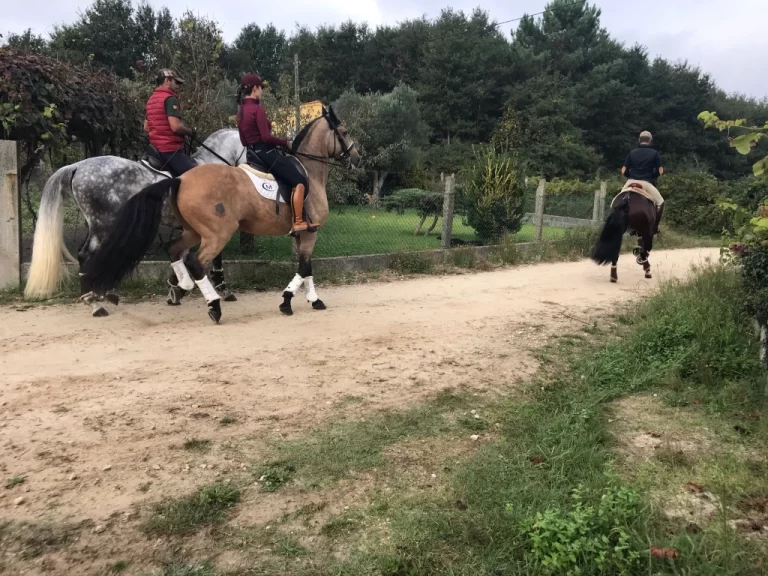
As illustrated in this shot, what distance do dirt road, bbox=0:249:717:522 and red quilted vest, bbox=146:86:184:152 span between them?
193 cm

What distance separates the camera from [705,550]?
2.35 meters

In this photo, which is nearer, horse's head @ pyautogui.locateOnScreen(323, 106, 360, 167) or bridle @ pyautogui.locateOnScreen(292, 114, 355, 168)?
bridle @ pyautogui.locateOnScreen(292, 114, 355, 168)

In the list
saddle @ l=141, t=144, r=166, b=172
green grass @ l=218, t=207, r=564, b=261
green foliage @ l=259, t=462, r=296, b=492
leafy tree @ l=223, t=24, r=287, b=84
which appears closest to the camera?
green foliage @ l=259, t=462, r=296, b=492

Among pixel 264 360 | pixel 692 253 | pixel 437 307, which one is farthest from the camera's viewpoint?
pixel 692 253


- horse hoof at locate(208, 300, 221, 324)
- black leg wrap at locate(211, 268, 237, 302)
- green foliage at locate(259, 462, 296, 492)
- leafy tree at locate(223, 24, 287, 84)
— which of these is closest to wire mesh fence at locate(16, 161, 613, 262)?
black leg wrap at locate(211, 268, 237, 302)

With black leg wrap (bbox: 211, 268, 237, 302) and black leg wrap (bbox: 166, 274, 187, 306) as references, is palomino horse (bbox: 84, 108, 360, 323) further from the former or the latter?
black leg wrap (bbox: 211, 268, 237, 302)

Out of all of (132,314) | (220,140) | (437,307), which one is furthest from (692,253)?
(132,314)

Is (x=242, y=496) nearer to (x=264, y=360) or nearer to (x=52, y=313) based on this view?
(x=264, y=360)

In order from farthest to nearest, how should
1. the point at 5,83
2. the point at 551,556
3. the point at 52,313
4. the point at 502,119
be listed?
the point at 502,119, the point at 5,83, the point at 52,313, the point at 551,556

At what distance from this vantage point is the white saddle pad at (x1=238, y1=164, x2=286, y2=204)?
647 cm

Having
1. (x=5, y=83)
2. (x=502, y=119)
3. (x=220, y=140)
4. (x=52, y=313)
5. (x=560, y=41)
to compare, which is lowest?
(x=52, y=313)

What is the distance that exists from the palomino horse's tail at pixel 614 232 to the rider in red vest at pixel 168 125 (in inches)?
254

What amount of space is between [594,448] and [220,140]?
608 cm

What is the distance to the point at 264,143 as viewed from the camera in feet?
21.7
